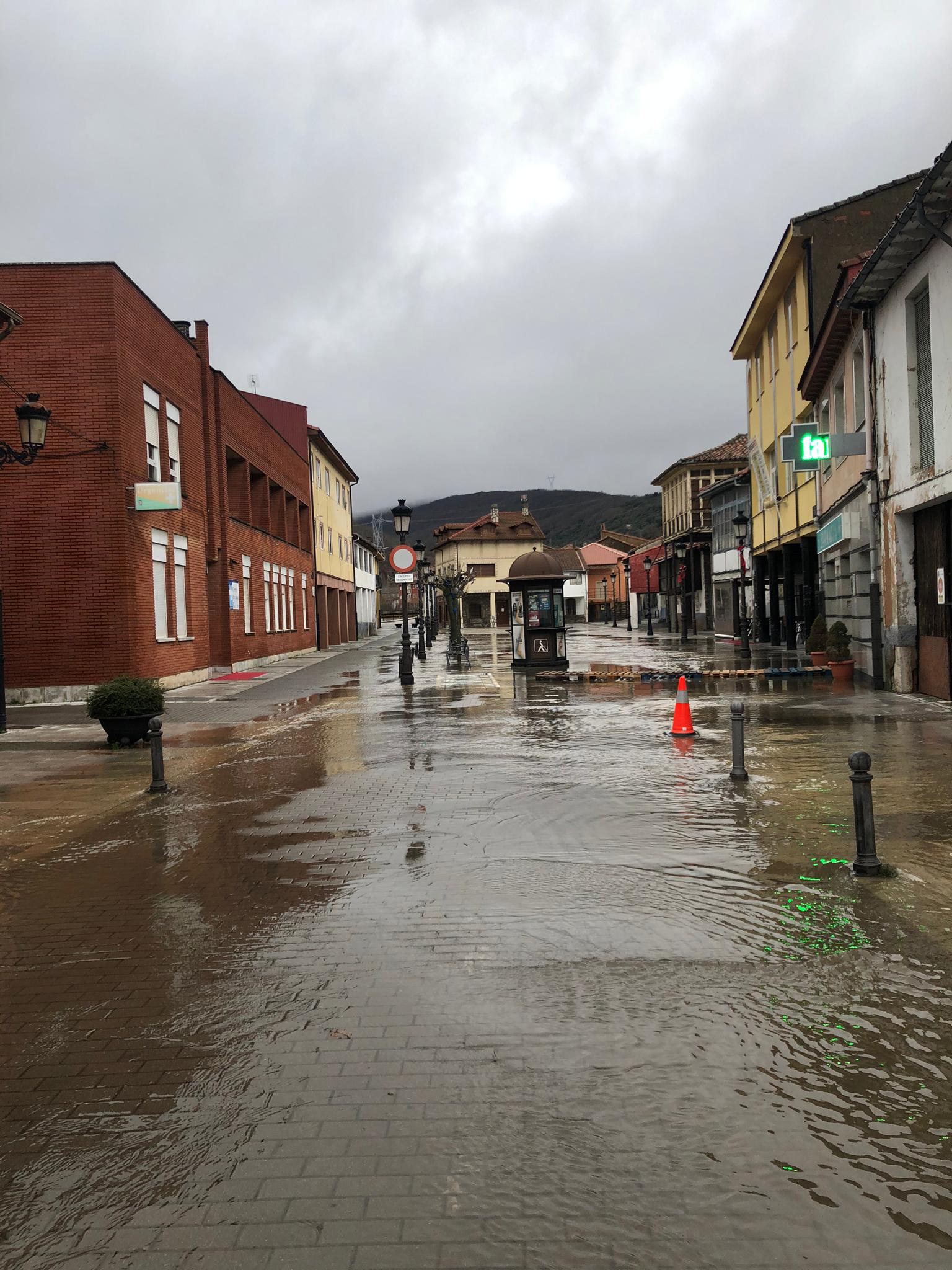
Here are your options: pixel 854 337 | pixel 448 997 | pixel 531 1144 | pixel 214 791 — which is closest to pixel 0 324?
pixel 214 791

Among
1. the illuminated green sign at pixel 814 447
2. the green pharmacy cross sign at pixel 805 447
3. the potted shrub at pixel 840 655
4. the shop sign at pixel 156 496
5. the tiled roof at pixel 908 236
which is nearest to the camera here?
the tiled roof at pixel 908 236

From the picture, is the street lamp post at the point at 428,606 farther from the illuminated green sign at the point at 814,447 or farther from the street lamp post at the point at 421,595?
the illuminated green sign at the point at 814,447

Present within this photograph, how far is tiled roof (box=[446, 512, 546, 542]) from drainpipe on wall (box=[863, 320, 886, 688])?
8084cm

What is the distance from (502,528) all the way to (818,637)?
255ft

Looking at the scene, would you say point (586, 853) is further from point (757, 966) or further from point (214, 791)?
point (214, 791)

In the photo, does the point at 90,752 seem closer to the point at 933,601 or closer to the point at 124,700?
the point at 124,700

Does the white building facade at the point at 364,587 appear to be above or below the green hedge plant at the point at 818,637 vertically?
above

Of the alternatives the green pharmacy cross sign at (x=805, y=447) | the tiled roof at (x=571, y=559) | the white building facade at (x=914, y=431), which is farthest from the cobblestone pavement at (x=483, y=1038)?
the tiled roof at (x=571, y=559)

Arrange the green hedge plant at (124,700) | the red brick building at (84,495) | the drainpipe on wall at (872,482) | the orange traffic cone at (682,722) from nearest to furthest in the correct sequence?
the orange traffic cone at (682,722)
the green hedge plant at (124,700)
the drainpipe on wall at (872,482)
the red brick building at (84,495)

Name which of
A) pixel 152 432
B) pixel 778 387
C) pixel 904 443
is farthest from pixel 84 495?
pixel 778 387

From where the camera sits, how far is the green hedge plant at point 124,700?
14297mm

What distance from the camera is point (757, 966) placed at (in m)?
5.05

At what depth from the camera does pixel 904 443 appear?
16422mm

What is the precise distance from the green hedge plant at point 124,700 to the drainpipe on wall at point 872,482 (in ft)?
38.7
